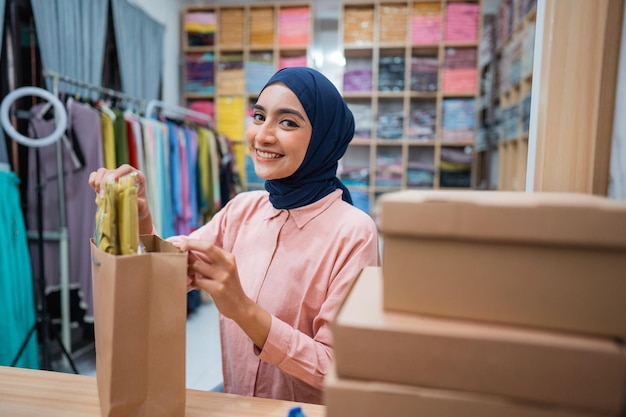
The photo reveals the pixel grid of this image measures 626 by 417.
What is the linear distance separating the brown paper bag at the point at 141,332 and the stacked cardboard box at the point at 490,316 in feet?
0.96

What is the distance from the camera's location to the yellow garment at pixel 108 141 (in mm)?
2520

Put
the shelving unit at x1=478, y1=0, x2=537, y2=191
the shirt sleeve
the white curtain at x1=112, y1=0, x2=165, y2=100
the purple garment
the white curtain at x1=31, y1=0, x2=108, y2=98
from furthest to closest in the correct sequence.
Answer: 1. the white curtain at x1=112, y1=0, x2=165, y2=100
2. the shelving unit at x1=478, y1=0, x2=537, y2=191
3. the white curtain at x1=31, y1=0, x2=108, y2=98
4. the purple garment
5. the shirt sleeve

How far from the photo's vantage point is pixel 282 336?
87 centimetres

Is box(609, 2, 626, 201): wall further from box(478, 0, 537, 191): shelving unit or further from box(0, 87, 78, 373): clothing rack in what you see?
A: box(0, 87, 78, 373): clothing rack

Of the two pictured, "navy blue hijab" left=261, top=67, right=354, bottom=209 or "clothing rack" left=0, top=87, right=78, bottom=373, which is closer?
"navy blue hijab" left=261, top=67, right=354, bottom=209

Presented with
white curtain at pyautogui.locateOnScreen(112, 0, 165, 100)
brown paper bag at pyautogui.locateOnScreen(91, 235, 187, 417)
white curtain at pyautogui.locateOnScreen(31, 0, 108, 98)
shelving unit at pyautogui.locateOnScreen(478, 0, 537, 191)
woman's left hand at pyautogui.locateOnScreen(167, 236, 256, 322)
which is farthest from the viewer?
white curtain at pyautogui.locateOnScreen(112, 0, 165, 100)

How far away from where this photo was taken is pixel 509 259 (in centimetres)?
49

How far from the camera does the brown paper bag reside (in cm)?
62

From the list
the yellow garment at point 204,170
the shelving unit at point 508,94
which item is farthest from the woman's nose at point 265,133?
the yellow garment at point 204,170

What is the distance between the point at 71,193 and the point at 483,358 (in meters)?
2.62

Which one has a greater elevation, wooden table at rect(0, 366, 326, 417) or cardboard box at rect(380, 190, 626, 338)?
cardboard box at rect(380, 190, 626, 338)

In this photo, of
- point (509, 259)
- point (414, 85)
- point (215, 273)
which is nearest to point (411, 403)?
point (509, 259)

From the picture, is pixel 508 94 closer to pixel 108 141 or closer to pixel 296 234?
pixel 296 234

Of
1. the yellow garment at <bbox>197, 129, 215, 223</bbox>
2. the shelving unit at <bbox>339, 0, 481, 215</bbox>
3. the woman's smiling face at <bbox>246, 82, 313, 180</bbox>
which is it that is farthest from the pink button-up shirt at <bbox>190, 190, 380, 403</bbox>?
the shelving unit at <bbox>339, 0, 481, 215</bbox>
